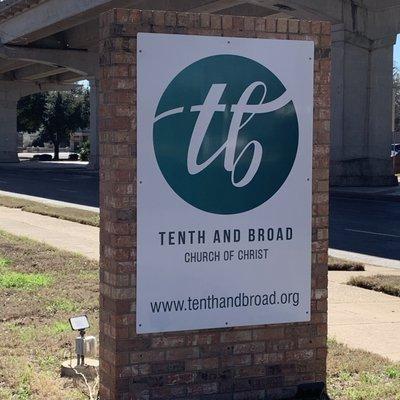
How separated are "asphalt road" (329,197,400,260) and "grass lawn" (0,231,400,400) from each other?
18.2ft

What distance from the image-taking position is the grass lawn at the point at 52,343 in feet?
18.0

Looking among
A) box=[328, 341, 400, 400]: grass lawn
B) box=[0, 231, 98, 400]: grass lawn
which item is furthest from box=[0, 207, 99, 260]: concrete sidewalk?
box=[328, 341, 400, 400]: grass lawn

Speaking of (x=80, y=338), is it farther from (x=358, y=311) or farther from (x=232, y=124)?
(x=358, y=311)

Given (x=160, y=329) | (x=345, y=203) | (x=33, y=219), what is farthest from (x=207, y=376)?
(x=345, y=203)

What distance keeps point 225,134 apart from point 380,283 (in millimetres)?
5344

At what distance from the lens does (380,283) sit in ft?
32.3

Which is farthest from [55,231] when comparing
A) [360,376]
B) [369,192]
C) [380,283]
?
[369,192]

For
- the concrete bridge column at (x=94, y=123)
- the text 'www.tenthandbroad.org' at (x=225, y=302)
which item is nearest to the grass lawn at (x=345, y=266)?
the text 'www.tenthandbroad.org' at (x=225, y=302)

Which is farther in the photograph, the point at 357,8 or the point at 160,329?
the point at 357,8

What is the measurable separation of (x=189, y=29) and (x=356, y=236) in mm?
11433

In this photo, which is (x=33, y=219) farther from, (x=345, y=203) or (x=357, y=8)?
(x=357, y=8)

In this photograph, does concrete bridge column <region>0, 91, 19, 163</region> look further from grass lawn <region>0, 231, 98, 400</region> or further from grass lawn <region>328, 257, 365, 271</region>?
grass lawn <region>328, 257, 365, 271</region>

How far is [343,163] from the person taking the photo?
30.9m

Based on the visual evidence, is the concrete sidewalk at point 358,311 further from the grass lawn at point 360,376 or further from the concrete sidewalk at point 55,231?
the grass lawn at point 360,376
